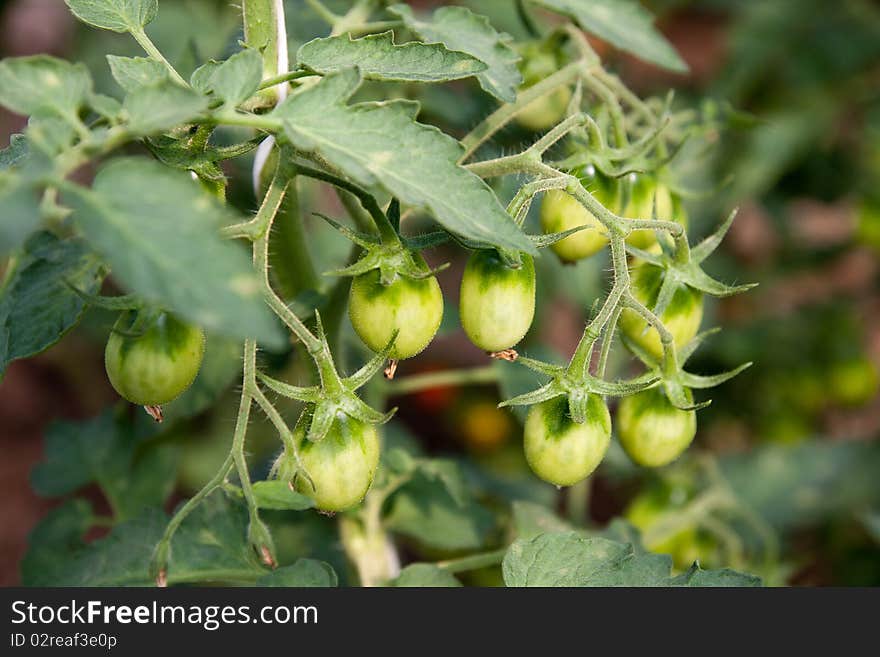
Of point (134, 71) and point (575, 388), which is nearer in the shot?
point (134, 71)

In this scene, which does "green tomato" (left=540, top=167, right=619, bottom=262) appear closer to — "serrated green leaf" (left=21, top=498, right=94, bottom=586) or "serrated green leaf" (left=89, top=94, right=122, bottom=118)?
"serrated green leaf" (left=89, top=94, right=122, bottom=118)

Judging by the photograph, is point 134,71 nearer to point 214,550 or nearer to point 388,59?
point 388,59

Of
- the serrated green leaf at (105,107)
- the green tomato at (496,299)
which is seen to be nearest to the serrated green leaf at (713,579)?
the green tomato at (496,299)

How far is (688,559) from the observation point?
1.99 metres

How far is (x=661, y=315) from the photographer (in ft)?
4.31

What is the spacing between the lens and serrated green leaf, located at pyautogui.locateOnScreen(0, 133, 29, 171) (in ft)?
3.67

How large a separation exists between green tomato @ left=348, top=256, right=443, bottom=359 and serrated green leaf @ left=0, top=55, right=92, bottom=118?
37 centimetres

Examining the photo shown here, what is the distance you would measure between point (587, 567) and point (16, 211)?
2.72 feet

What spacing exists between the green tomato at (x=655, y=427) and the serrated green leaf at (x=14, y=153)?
81cm

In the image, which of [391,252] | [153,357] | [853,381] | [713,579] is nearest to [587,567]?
[713,579]

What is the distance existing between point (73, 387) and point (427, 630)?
236 cm

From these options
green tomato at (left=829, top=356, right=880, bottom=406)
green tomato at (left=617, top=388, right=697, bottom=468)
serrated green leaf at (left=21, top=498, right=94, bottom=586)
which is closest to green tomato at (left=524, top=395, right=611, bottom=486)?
green tomato at (left=617, top=388, right=697, bottom=468)

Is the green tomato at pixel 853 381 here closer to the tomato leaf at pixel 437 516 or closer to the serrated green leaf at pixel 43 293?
the tomato leaf at pixel 437 516

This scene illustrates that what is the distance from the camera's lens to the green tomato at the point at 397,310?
1.17 metres
